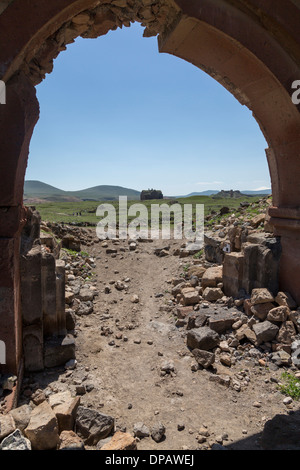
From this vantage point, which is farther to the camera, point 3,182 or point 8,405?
point 3,182

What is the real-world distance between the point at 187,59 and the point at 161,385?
13.2 feet

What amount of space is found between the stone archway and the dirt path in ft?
3.22

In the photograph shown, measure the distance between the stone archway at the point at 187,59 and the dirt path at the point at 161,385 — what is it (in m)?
0.98

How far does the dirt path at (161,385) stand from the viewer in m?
2.38

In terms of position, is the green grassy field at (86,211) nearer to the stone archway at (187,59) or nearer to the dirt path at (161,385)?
the stone archway at (187,59)

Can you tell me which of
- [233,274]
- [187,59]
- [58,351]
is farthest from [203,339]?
[187,59]

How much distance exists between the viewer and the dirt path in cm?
238

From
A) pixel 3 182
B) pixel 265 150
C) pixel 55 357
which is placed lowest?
pixel 55 357

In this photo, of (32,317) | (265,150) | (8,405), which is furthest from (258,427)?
(265,150)

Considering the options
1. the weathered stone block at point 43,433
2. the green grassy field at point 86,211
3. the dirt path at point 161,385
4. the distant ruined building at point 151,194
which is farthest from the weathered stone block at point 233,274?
the distant ruined building at point 151,194

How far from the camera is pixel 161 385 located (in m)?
2.94

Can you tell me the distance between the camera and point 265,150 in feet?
13.7
